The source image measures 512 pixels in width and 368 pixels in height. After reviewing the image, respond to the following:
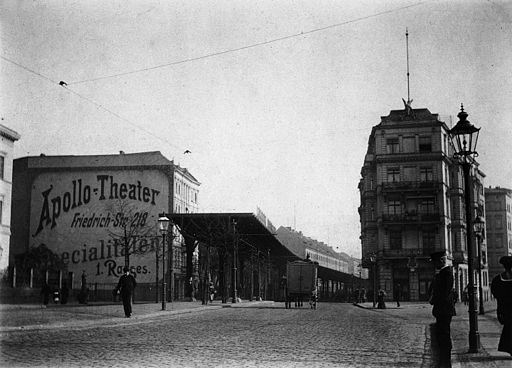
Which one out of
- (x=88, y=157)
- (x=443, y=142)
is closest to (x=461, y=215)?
(x=443, y=142)

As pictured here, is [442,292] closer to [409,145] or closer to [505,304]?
[505,304]

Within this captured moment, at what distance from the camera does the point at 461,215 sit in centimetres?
7362

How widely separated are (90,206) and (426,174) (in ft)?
115

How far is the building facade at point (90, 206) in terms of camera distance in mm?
67812

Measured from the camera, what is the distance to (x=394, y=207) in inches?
2702

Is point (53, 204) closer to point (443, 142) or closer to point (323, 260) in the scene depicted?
point (443, 142)

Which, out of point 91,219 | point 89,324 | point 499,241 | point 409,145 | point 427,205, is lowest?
point 89,324

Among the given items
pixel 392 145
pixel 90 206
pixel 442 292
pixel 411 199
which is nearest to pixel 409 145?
pixel 392 145

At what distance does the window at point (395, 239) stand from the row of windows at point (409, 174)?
5.41 metres

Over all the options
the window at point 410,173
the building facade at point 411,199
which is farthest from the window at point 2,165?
the window at point 410,173

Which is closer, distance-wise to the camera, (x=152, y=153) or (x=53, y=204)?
(x=53, y=204)

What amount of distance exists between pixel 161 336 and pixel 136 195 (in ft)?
188

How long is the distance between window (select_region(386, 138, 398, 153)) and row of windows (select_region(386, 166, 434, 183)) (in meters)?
1.92

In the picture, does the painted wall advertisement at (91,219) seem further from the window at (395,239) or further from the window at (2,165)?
the window at (395,239)
